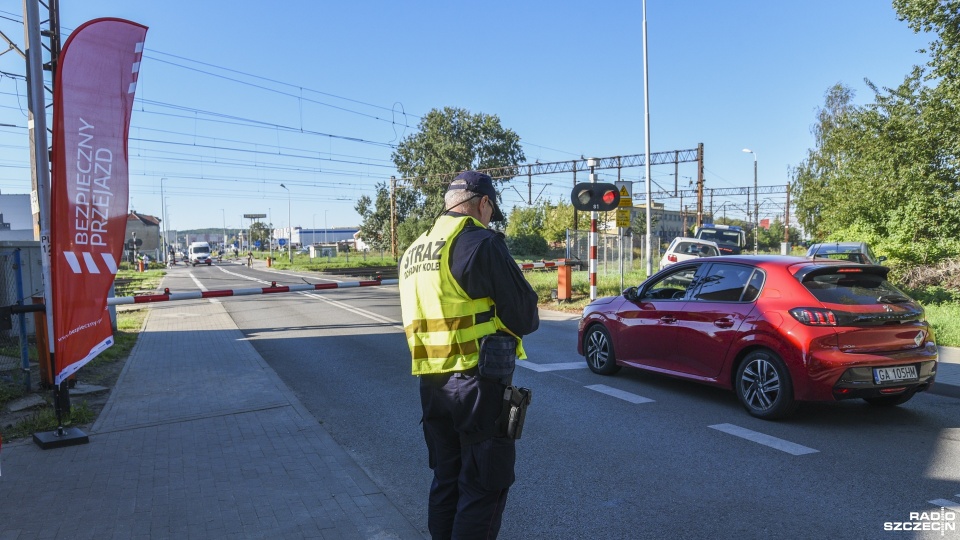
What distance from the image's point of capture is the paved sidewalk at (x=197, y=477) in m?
3.72

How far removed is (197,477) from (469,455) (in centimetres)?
271

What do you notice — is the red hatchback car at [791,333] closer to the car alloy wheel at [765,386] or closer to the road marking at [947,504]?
the car alloy wheel at [765,386]

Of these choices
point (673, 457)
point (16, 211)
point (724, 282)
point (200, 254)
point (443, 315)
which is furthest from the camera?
point (200, 254)

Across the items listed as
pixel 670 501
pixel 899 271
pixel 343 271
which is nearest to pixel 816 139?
pixel 899 271

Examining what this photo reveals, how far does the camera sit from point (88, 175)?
5.37 metres

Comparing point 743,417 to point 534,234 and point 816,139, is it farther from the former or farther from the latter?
point 534,234

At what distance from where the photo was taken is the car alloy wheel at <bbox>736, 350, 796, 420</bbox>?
A: 568 cm

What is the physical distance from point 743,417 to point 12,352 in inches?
356

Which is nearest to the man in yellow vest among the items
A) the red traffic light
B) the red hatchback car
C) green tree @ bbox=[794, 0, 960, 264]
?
the red hatchback car

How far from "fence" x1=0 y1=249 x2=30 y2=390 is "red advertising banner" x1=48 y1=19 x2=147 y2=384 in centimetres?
79

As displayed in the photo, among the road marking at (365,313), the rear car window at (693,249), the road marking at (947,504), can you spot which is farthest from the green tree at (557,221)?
the road marking at (947,504)

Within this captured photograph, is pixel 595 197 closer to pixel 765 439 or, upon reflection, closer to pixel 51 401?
pixel 765 439

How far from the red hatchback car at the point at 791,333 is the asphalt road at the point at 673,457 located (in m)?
0.34

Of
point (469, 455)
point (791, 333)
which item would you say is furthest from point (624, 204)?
point (469, 455)
